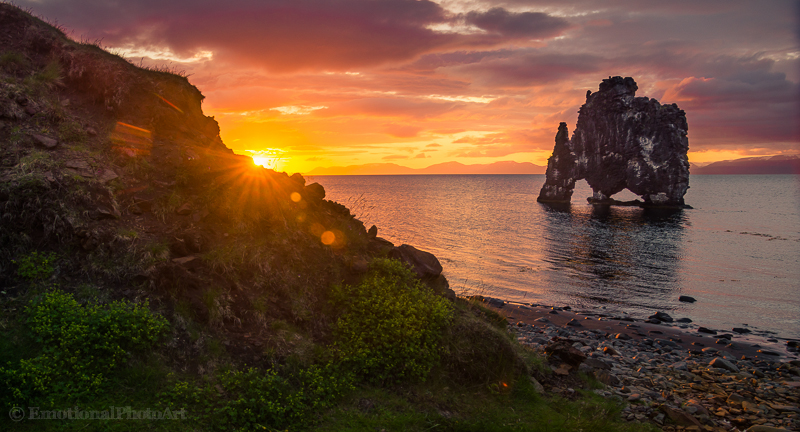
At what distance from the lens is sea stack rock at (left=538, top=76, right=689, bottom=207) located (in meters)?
92.9

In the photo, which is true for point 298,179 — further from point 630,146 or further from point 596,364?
point 630,146

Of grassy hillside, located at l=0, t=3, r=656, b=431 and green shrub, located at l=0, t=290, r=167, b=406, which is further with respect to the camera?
grassy hillside, located at l=0, t=3, r=656, b=431

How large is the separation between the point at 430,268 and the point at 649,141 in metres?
106

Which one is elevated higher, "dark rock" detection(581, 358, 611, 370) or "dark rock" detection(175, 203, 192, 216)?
"dark rock" detection(175, 203, 192, 216)

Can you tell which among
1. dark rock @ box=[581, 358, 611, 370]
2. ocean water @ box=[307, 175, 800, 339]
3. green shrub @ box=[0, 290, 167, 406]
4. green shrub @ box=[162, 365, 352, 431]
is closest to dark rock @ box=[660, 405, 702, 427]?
dark rock @ box=[581, 358, 611, 370]

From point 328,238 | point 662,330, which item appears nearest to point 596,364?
point 328,238

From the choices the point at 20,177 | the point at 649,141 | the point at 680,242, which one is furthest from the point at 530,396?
the point at 649,141

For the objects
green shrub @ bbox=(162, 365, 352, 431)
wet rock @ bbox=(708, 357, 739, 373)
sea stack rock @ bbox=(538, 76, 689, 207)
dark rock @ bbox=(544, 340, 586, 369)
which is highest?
sea stack rock @ bbox=(538, 76, 689, 207)

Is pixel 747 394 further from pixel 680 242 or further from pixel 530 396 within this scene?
pixel 680 242

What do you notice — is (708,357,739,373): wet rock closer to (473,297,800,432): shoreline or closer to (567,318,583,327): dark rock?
(473,297,800,432): shoreline

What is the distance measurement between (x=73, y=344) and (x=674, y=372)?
51.2 ft

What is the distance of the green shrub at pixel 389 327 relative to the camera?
776 centimetres

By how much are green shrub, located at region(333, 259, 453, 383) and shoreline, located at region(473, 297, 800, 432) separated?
3.33 metres

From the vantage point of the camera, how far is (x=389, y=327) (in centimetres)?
816
